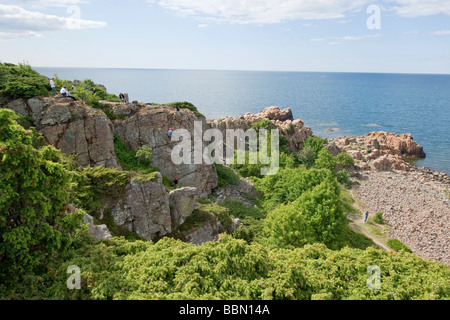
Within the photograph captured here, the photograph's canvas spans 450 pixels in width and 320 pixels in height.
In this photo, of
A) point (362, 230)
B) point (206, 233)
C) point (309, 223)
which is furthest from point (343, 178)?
point (206, 233)

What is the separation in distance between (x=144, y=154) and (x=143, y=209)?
1148 centimetres

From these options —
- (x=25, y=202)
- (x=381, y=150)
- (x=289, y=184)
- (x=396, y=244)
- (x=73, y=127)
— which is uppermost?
(x=73, y=127)

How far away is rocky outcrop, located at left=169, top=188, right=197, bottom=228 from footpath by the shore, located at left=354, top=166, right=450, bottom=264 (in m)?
28.8

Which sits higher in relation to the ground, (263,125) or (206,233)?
(263,125)

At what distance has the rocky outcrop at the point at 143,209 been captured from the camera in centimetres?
2167

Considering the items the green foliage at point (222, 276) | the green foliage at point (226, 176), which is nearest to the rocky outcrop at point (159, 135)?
the green foliage at point (226, 176)

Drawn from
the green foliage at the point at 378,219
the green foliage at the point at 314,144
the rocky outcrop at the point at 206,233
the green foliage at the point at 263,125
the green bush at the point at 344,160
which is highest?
the green foliage at the point at 263,125

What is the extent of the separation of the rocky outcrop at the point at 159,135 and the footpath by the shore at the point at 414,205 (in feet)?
92.9

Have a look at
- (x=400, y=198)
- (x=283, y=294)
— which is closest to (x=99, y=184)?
(x=283, y=294)

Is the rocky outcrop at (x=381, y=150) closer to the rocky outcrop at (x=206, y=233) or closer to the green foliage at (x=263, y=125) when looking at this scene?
the green foliage at (x=263, y=125)

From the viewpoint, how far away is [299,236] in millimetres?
24438

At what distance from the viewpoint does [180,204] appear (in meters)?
25.4

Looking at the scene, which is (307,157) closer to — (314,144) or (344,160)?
(314,144)

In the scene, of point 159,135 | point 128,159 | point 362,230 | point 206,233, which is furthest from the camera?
point 362,230
